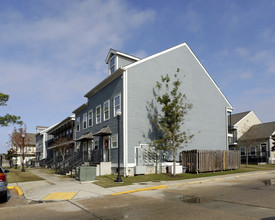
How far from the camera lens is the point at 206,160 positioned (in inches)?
828

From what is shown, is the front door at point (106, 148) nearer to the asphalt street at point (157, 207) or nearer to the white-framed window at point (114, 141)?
the white-framed window at point (114, 141)

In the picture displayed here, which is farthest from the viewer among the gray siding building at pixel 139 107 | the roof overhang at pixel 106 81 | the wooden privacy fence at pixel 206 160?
the wooden privacy fence at pixel 206 160

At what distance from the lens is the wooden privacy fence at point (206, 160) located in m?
20.5

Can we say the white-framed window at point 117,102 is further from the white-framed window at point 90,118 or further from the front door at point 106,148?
the white-framed window at point 90,118

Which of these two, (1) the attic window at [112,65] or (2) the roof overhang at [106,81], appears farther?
(1) the attic window at [112,65]

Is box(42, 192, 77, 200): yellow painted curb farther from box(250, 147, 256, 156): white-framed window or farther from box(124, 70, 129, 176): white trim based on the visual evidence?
box(250, 147, 256, 156): white-framed window

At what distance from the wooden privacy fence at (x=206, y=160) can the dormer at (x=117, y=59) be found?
9.39 meters

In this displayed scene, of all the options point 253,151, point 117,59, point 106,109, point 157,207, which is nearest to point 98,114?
point 106,109

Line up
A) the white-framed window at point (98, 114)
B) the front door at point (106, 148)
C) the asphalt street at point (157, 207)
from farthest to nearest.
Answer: the white-framed window at point (98, 114) < the front door at point (106, 148) < the asphalt street at point (157, 207)

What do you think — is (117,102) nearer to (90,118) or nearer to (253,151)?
(90,118)

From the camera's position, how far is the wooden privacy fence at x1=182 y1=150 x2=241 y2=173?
67.3 feet

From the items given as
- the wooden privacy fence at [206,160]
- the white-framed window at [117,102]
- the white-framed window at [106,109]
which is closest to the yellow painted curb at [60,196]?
the white-framed window at [117,102]

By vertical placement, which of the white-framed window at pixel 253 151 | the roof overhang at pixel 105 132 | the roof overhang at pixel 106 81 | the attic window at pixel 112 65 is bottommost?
the white-framed window at pixel 253 151

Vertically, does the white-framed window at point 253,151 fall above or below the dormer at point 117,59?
below
